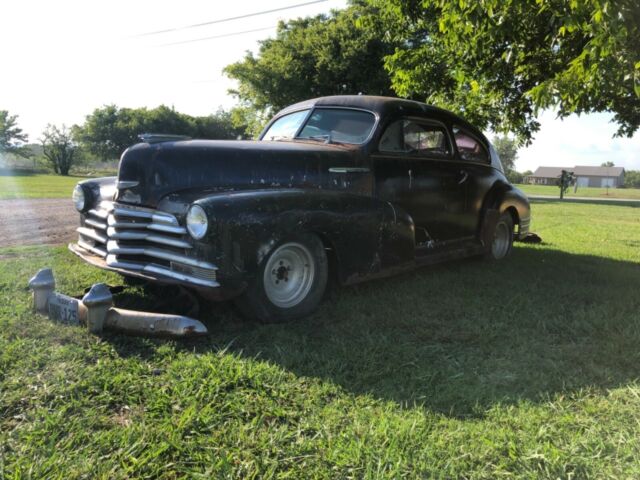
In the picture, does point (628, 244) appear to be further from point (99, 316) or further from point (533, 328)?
point (99, 316)

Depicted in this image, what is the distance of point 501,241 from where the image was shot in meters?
6.47

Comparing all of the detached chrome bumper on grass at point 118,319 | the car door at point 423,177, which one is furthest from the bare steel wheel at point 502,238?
the detached chrome bumper on grass at point 118,319

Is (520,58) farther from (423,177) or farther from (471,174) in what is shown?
(423,177)

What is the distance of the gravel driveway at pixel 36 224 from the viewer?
23.2 feet

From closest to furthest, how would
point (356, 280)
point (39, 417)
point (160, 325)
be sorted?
point (39, 417) → point (160, 325) → point (356, 280)

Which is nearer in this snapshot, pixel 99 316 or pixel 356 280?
pixel 99 316

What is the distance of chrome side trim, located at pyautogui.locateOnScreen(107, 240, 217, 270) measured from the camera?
319cm

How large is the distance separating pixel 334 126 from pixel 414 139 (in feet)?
2.81

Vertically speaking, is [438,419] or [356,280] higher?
[356,280]

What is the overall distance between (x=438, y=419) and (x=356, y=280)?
1.76m

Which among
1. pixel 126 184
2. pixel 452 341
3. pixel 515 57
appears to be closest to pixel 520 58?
pixel 515 57

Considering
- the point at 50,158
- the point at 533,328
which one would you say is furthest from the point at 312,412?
the point at 50,158

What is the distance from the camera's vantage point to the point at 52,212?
10.9 meters

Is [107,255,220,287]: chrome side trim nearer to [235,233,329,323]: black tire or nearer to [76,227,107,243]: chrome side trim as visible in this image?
[235,233,329,323]: black tire
